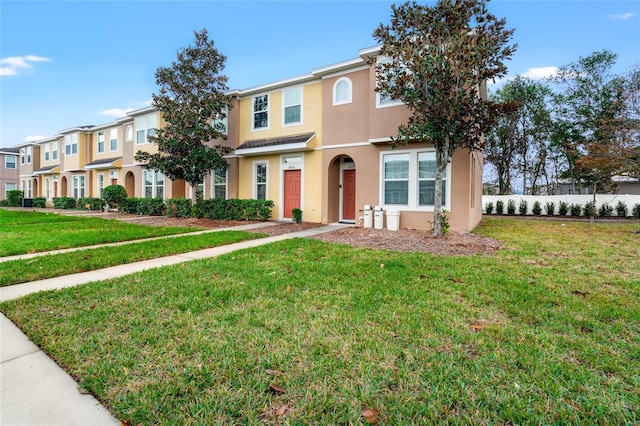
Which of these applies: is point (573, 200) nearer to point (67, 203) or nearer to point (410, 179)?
point (410, 179)

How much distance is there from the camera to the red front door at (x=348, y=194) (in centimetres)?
1422

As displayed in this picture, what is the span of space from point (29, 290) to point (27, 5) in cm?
844

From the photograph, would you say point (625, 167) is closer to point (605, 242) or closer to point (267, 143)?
point (605, 242)

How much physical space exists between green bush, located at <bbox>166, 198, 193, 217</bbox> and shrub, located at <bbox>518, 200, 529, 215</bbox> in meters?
22.0

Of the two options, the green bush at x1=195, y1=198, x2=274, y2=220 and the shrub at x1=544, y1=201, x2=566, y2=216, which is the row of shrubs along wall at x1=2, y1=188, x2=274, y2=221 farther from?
the shrub at x1=544, y1=201, x2=566, y2=216

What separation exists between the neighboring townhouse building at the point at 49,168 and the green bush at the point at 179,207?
21009mm

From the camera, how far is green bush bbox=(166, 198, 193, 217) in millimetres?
16484

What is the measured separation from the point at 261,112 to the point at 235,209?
509cm

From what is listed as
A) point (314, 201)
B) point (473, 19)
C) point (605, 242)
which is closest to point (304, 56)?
point (314, 201)

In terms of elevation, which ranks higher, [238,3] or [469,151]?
[238,3]

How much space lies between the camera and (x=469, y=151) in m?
10.6

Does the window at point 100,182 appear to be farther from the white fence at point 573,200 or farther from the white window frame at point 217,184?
the white fence at point 573,200

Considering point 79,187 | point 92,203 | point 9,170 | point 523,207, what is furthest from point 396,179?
point 9,170

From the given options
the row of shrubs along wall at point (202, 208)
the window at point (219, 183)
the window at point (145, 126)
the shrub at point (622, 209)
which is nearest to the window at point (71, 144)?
the row of shrubs along wall at point (202, 208)
